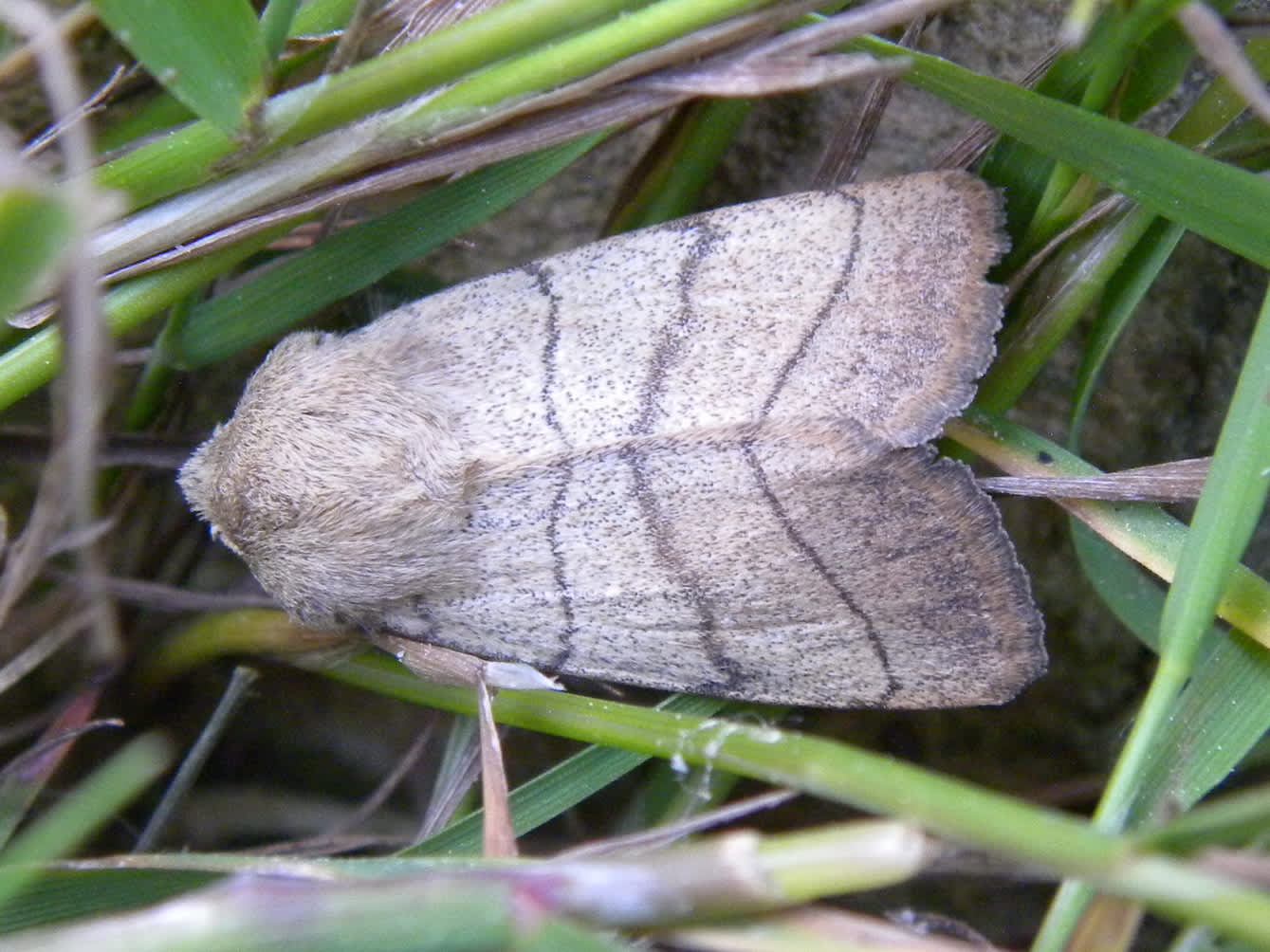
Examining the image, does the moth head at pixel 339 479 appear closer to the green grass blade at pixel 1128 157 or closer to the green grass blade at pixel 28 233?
the green grass blade at pixel 28 233

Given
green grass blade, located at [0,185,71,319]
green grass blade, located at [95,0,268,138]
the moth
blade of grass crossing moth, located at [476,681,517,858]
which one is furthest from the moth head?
green grass blade, located at [0,185,71,319]

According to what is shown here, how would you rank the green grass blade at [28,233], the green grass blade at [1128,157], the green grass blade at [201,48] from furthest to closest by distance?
1. the green grass blade at [1128,157]
2. the green grass blade at [201,48]
3. the green grass blade at [28,233]

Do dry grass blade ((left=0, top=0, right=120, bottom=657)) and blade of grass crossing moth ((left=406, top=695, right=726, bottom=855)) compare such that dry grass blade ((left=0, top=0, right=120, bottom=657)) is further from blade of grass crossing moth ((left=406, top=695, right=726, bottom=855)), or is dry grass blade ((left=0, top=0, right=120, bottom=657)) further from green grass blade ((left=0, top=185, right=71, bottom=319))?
blade of grass crossing moth ((left=406, top=695, right=726, bottom=855))

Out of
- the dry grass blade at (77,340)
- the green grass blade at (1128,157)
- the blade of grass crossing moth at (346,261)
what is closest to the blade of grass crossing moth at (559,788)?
the dry grass blade at (77,340)

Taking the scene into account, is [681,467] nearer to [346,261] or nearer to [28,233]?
[346,261]

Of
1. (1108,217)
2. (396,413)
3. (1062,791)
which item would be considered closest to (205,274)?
(396,413)

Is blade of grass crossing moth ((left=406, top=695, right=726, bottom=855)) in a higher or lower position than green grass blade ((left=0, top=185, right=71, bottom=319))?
lower

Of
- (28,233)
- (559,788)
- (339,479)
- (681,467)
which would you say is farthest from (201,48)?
(559,788)

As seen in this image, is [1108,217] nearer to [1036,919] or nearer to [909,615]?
[909,615]
